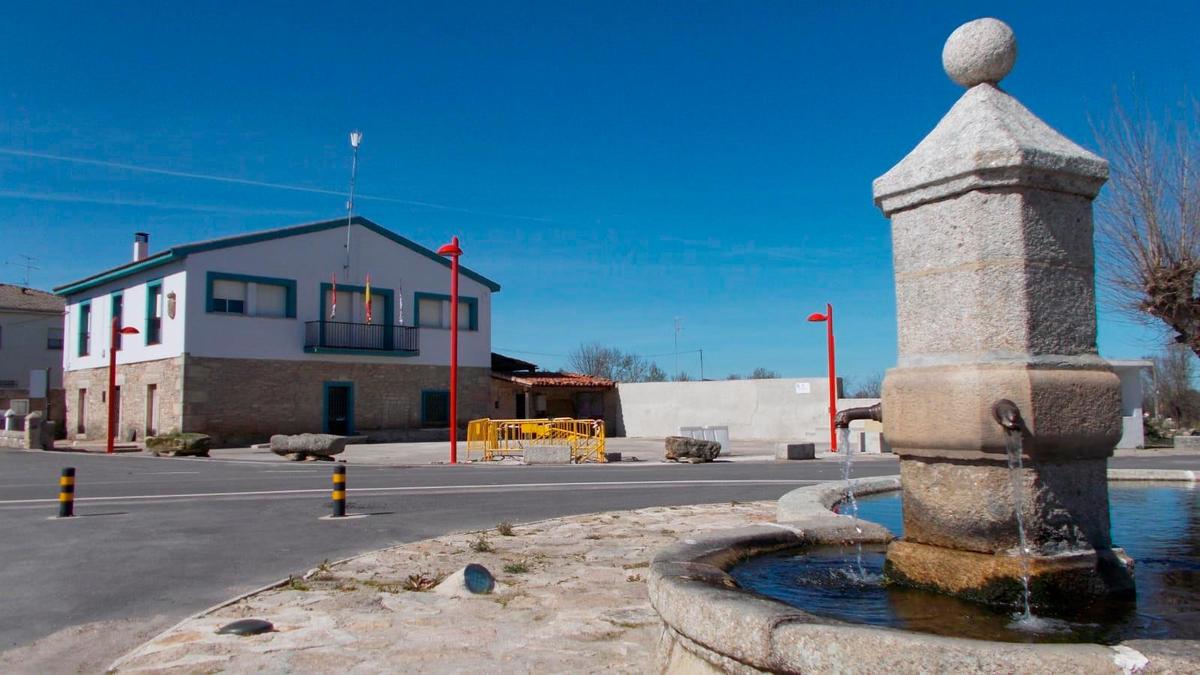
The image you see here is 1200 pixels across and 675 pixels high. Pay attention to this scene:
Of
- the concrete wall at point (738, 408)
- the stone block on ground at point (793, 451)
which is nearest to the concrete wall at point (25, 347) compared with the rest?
the concrete wall at point (738, 408)

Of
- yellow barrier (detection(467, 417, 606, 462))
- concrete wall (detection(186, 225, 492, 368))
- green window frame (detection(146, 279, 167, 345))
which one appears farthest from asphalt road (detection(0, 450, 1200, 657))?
green window frame (detection(146, 279, 167, 345))

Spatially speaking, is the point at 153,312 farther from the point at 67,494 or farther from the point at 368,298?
the point at 67,494

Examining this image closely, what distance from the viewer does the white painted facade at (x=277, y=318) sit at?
30.0 metres

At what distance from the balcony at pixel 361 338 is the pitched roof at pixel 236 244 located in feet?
11.0

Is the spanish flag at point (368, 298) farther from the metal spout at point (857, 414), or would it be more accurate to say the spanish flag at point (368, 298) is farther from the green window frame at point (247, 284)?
the metal spout at point (857, 414)

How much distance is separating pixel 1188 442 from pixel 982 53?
26.7 meters

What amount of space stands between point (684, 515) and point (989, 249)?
6944mm

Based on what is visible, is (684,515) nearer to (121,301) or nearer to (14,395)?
(121,301)

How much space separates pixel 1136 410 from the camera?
26438 mm

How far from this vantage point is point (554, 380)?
1529 inches

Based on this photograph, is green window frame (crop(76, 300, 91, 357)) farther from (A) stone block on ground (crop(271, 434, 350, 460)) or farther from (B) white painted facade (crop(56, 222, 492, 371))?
(A) stone block on ground (crop(271, 434, 350, 460))

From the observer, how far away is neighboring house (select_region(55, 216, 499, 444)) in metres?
30.0

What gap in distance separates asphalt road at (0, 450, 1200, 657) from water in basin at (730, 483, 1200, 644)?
402 cm

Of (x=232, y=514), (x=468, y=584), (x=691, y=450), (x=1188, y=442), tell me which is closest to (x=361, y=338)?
(x=691, y=450)
